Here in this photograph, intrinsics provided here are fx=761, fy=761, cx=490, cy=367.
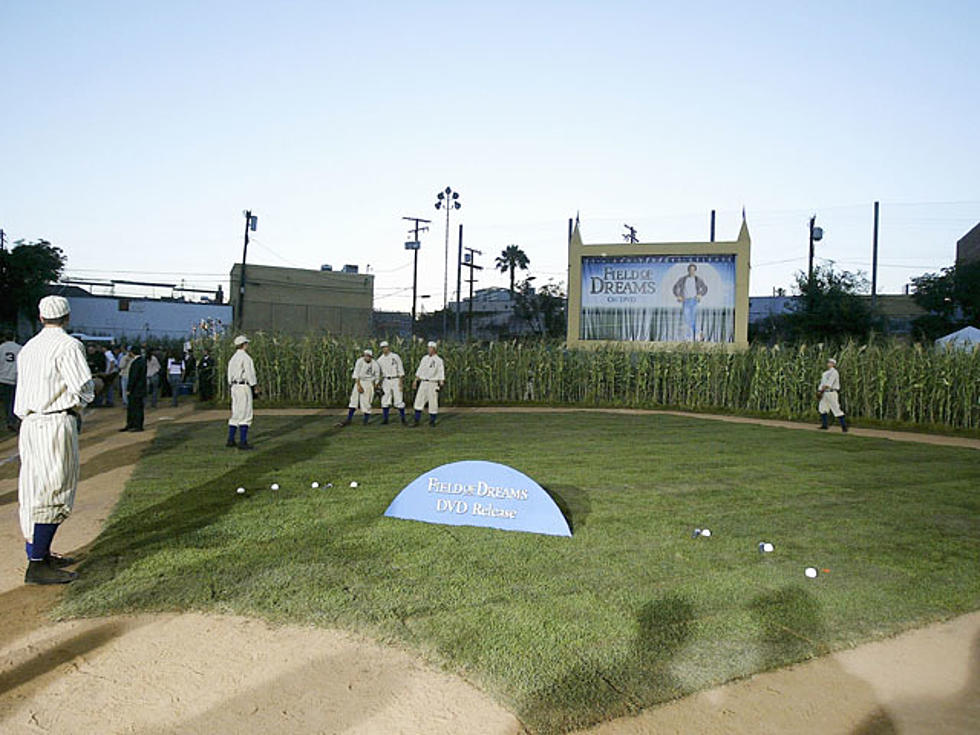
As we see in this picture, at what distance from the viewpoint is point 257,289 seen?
58.8 meters

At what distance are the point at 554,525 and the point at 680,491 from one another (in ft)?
9.87

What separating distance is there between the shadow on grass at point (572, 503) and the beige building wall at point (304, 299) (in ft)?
162

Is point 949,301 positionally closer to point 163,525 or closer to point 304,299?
point 163,525

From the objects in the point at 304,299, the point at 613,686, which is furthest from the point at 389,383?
the point at 304,299

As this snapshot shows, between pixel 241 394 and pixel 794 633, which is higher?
pixel 241 394

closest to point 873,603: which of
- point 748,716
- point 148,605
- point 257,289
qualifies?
point 748,716

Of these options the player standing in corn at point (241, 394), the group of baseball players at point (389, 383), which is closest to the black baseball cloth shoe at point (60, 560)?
the player standing in corn at point (241, 394)

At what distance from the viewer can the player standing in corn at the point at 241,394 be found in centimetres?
1251

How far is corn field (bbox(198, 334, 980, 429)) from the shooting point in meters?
19.2

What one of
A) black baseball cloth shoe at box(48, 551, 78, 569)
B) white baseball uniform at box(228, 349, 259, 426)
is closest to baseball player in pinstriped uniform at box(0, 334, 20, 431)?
white baseball uniform at box(228, 349, 259, 426)

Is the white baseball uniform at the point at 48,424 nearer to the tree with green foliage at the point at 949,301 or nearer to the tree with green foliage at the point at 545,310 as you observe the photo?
the tree with green foliage at the point at 949,301

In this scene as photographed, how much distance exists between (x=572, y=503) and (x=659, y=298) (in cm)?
2333

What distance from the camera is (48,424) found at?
541cm

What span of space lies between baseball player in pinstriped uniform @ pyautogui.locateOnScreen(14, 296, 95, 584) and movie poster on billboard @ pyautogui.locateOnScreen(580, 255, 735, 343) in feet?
85.5
